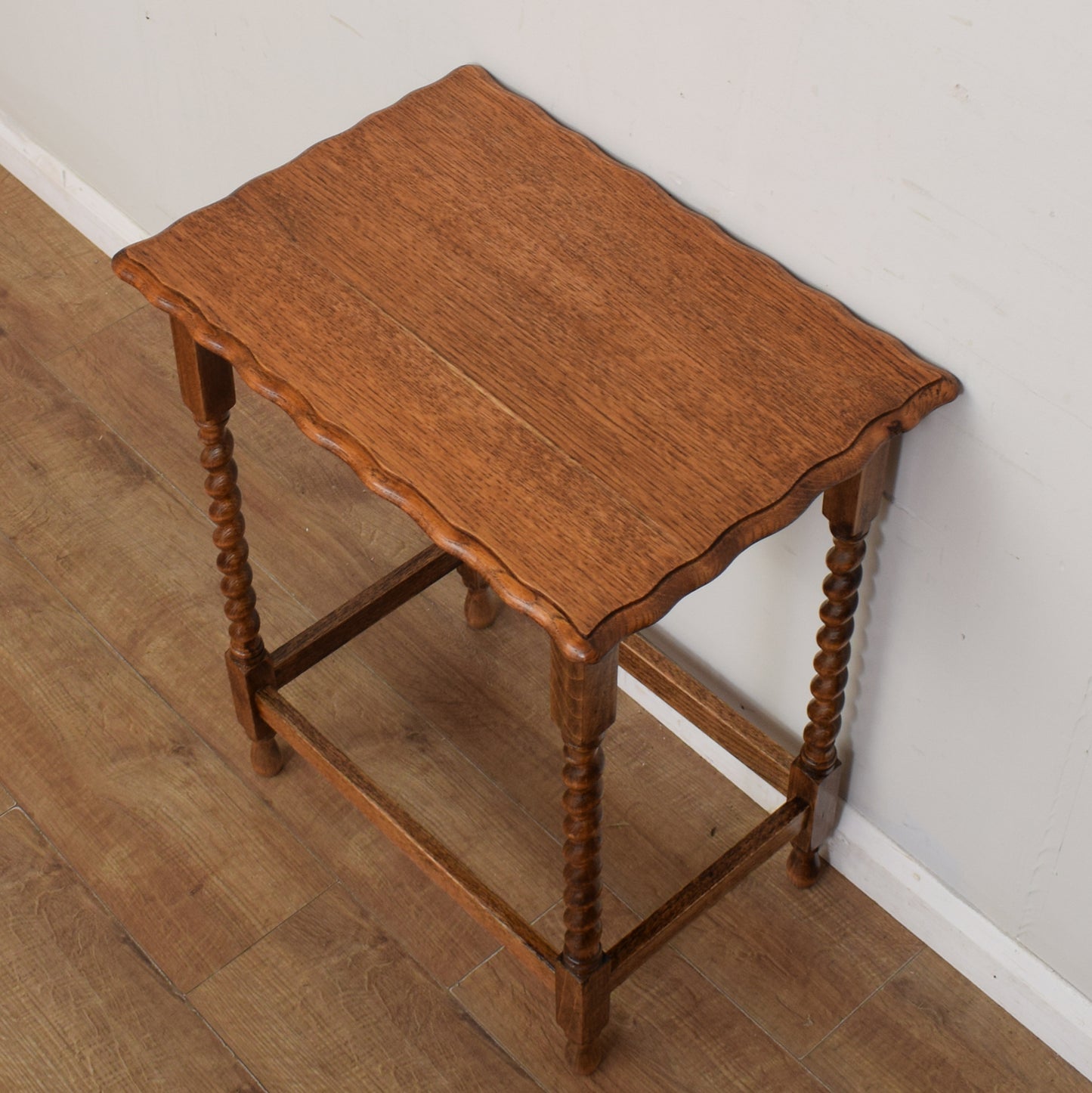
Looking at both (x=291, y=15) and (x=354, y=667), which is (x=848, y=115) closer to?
(x=291, y=15)

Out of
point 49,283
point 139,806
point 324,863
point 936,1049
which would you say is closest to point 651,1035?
point 936,1049

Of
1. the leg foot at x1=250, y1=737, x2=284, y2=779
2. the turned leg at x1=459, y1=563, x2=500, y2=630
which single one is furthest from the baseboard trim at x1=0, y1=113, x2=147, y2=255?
the leg foot at x1=250, y1=737, x2=284, y2=779

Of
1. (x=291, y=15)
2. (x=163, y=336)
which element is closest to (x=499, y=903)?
(x=291, y=15)

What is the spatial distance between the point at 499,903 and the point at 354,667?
60 centimetres

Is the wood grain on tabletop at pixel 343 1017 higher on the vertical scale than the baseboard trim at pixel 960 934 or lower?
→ lower

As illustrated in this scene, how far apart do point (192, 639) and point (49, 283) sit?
0.94 meters

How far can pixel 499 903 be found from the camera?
180cm

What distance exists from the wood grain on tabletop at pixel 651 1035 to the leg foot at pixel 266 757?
1.39 ft

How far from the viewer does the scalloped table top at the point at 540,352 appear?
135 cm

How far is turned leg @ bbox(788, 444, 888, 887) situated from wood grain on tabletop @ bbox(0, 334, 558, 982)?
0.35 meters

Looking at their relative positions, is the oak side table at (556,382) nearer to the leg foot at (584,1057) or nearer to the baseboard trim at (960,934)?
the leg foot at (584,1057)

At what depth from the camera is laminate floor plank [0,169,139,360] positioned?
2.80 meters

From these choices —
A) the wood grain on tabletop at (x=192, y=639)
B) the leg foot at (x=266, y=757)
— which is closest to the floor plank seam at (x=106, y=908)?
the wood grain on tabletop at (x=192, y=639)

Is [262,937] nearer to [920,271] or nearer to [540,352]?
[540,352]
